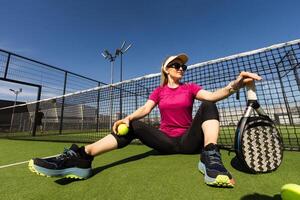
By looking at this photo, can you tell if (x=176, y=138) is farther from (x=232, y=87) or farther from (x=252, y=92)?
(x=252, y=92)

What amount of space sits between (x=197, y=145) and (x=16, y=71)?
39.9ft

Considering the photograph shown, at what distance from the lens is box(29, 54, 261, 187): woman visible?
6.42 ft

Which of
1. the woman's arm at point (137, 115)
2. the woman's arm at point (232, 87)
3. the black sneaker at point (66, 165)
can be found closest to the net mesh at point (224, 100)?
the woman's arm at point (232, 87)

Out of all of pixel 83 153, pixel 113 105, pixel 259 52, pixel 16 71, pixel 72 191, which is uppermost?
pixel 16 71

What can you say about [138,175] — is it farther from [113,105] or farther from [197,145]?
[113,105]

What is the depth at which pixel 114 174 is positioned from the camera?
2.29 meters

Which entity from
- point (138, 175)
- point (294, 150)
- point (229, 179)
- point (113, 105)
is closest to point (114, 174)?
point (138, 175)

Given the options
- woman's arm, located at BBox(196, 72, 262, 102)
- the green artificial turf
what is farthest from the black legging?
the green artificial turf

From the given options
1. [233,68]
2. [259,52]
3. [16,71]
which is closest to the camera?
[259,52]

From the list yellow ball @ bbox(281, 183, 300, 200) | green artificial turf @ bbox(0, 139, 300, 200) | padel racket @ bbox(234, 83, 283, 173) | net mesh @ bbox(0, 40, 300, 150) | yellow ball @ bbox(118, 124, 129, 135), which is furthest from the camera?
net mesh @ bbox(0, 40, 300, 150)

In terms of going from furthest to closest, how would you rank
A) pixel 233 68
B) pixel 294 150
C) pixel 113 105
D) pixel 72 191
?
1. pixel 113 105
2. pixel 233 68
3. pixel 294 150
4. pixel 72 191

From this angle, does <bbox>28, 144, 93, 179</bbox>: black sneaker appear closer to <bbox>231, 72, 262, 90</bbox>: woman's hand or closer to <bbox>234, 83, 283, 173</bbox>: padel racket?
<bbox>234, 83, 283, 173</bbox>: padel racket

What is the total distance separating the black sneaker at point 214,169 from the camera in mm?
1647

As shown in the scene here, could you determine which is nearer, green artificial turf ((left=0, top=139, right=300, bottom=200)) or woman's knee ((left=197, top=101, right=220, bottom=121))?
green artificial turf ((left=0, top=139, right=300, bottom=200))
